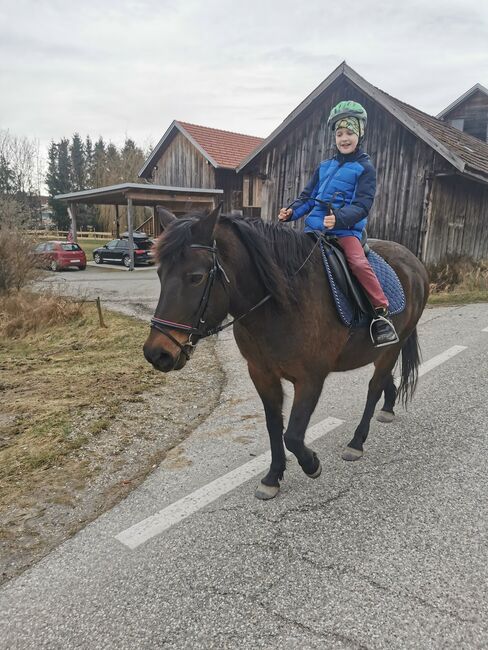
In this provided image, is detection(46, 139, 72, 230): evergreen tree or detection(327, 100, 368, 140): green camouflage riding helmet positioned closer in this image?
detection(327, 100, 368, 140): green camouflage riding helmet

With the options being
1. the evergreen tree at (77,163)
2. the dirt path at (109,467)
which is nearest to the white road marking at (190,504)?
the dirt path at (109,467)

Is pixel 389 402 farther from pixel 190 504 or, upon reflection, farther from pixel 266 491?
pixel 190 504

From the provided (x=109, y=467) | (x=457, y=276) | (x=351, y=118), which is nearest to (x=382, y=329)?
(x=351, y=118)

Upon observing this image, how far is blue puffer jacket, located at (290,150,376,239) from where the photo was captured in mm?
2947

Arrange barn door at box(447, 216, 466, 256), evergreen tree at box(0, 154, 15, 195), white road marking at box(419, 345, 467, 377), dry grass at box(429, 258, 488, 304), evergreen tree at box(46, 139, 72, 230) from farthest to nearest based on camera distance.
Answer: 1. evergreen tree at box(46, 139, 72, 230)
2. evergreen tree at box(0, 154, 15, 195)
3. barn door at box(447, 216, 466, 256)
4. dry grass at box(429, 258, 488, 304)
5. white road marking at box(419, 345, 467, 377)

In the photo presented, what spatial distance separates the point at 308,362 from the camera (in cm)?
276

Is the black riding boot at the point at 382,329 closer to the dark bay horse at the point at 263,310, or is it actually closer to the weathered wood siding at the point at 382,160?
the dark bay horse at the point at 263,310

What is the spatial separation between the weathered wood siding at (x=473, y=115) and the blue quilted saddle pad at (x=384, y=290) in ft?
73.3

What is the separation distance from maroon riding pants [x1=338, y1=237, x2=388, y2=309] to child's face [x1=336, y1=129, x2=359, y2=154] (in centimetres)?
67

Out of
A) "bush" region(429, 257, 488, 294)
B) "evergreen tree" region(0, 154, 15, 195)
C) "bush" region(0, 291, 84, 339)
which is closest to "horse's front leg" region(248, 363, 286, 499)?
"bush" region(0, 291, 84, 339)

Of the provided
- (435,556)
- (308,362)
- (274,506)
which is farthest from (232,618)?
(308,362)

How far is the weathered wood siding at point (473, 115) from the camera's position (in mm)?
20703

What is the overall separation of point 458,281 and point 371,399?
34.8 ft

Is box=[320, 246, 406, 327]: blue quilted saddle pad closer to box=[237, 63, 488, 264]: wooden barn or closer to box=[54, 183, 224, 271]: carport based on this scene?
box=[237, 63, 488, 264]: wooden barn
